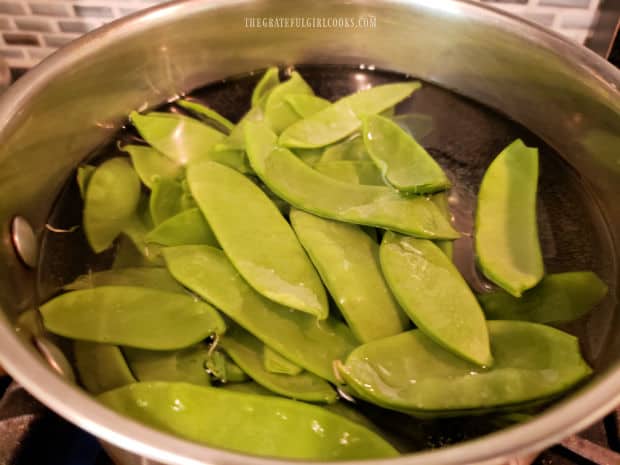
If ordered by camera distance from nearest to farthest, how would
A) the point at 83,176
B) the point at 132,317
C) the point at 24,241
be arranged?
the point at 132,317, the point at 24,241, the point at 83,176

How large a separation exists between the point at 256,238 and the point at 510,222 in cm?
38

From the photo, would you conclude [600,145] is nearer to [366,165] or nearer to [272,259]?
[366,165]

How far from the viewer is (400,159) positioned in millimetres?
894

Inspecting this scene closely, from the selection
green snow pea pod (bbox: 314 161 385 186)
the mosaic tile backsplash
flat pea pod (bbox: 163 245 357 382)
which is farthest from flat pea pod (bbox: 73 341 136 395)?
the mosaic tile backsplash

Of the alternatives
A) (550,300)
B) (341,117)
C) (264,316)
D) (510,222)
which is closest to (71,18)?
(341,117)

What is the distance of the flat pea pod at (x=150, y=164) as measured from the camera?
954 mm

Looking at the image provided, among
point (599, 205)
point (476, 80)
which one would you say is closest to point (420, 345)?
point (599, 205)

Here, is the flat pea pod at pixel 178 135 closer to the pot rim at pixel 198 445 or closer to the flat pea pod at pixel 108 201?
the flat pea pod at pixel 108 201

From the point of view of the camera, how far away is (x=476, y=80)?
1113 mm

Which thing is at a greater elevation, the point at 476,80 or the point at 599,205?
the point at 476,80

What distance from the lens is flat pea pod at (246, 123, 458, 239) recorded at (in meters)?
0.80

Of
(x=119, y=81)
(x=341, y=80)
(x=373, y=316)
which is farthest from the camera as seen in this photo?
(x=341, y=80)

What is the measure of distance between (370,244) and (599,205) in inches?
17.2

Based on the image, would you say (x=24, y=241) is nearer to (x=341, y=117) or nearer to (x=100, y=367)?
(x=100, y=367)
